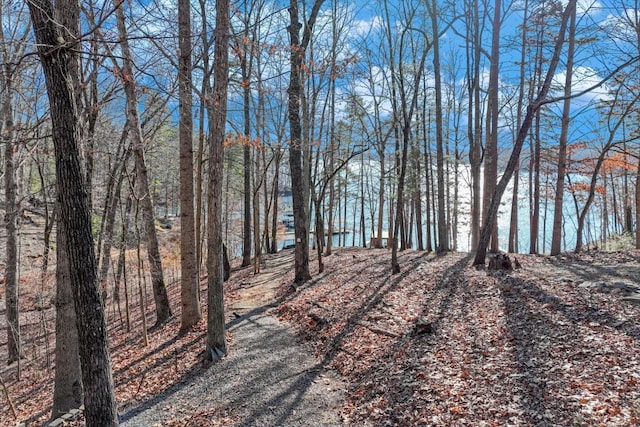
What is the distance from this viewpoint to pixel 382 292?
7.83 meters

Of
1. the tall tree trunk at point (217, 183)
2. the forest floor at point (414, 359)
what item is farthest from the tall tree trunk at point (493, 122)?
the tall tree trunk at point (217, 183)

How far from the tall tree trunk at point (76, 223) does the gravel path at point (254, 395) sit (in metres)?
1.43

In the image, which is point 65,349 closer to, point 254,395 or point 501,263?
point 254,395

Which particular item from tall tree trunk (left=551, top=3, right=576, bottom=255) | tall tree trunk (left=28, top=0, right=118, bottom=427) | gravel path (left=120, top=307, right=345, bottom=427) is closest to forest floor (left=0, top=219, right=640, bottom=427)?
gravel path (left=120, top=307, right=345, bottom=427)

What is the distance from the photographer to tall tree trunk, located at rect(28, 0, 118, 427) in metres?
3.09

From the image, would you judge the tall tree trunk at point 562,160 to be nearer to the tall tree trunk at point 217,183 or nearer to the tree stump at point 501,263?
the tree stump at point 501,263

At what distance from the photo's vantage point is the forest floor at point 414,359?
3.62 meters

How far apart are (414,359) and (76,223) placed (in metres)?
4.23

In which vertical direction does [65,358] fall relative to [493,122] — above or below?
Answer: below

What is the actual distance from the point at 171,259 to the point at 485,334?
18740mm

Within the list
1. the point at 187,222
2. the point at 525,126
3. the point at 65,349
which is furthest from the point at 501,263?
the point at 65,349

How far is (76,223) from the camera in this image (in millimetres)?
3273

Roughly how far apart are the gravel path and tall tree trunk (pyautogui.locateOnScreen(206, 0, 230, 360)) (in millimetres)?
501

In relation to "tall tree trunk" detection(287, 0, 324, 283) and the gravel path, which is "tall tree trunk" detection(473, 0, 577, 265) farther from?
the gravel path
